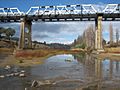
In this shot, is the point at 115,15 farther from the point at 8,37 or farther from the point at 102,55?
the point at 8,37

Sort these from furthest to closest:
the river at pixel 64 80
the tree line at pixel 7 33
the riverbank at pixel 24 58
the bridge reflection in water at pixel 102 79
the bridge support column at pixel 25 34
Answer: the tree line at pixel 7 33 < the bridge support column at pixel 25 34 < the riverbank at pixel 24 58 < the bridge reflection in water at pixel 102 79 < the river at pixel 64 80

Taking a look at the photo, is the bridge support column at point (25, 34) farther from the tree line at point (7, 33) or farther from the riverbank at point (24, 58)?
the tree line at point (7, 33)

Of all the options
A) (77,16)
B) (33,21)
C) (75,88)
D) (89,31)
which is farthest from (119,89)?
(89,31)

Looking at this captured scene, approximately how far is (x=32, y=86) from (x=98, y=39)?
54720mm

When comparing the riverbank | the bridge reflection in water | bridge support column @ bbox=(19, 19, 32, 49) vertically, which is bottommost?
the bridge reflection in water

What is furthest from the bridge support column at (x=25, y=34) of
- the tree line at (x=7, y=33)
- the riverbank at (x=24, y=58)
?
the tree line at (x=7, y=33)

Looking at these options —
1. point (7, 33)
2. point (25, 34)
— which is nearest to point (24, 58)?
point (25, 34)

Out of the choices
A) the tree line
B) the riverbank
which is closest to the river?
Answer: the riverbank

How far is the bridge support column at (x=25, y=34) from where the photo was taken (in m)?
74.2

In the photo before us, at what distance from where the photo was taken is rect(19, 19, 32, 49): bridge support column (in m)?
74.2

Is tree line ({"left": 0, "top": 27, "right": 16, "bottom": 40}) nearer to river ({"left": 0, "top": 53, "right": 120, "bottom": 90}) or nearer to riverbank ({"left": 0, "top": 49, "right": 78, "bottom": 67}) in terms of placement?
riverbank ({"left": 0, "top": 49, "right": 78, "bottom": 67})

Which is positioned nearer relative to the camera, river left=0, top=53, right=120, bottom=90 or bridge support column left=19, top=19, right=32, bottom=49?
river left=0, top=53, right=120, bottom=90

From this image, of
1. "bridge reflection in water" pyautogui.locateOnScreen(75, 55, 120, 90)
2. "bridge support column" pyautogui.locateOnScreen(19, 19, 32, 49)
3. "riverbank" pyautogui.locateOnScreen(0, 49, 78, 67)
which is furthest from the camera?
"bridge support column" pyautogui.locateOnScreen(19, 19, 32, 49)

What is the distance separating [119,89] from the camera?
1631 centimetres
